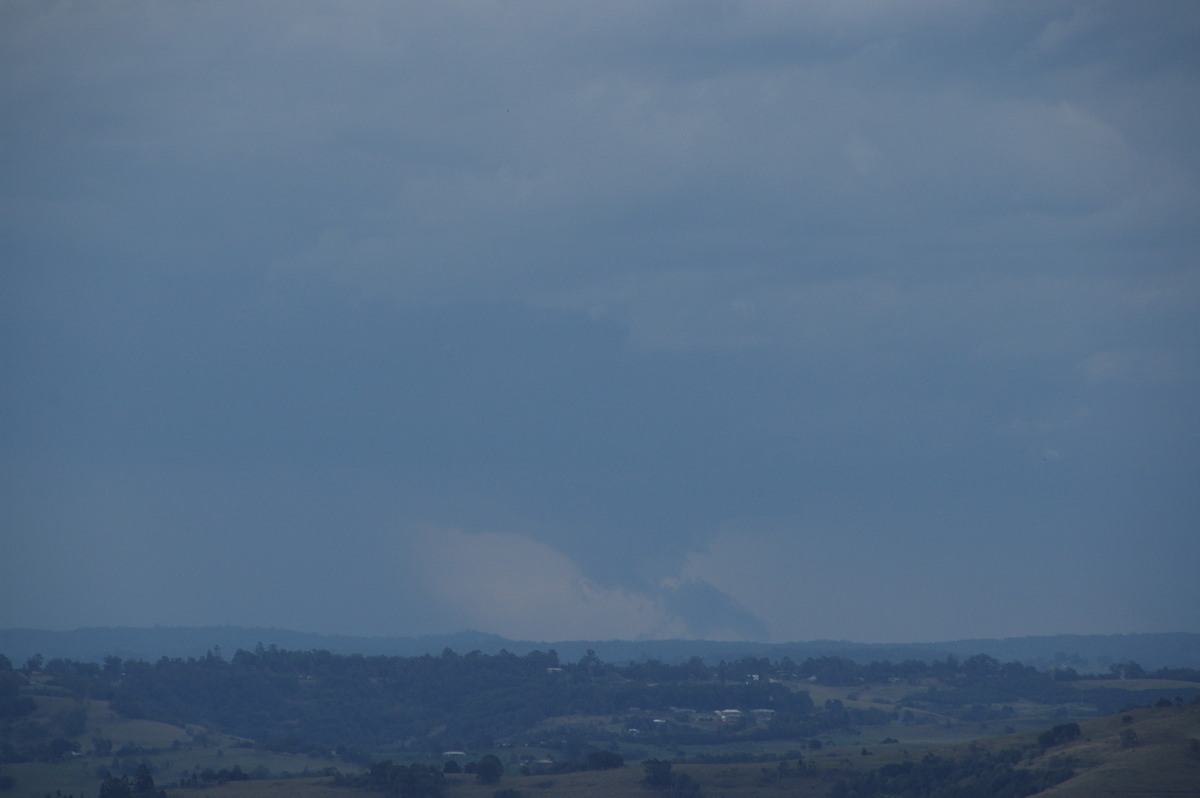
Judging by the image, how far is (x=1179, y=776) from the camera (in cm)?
6216

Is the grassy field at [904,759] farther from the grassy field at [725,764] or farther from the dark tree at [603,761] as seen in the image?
the dark tree at [603,761]

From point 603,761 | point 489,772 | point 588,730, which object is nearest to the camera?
point 489,772

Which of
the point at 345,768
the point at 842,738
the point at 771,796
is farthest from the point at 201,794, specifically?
the point at 842,738

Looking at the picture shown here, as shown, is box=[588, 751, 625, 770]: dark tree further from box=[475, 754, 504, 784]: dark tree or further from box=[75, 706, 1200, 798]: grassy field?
box=[475, 754, 504, 784]: dark tree

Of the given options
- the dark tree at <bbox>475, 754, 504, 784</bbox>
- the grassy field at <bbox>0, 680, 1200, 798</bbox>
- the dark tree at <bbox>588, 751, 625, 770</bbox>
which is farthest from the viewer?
the dark tree at <bbox>588, 751, 625, 770</bbox>

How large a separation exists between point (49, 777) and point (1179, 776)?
3493 inches

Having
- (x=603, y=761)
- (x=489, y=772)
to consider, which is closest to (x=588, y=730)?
(x=603, y=761)

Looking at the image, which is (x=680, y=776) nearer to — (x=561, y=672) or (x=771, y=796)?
(x=771, y=796)

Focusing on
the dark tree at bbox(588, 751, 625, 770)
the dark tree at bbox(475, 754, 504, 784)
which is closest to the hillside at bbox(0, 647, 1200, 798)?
the dark tree at bbox(475, 754, 504, 784)

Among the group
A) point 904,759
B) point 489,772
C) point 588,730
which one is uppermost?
point 904,759

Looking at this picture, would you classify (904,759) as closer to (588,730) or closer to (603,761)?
(603,761)

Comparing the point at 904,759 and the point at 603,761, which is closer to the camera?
the point at 904,759

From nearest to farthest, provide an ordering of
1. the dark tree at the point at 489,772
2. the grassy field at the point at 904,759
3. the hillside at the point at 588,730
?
the grassy field at the point at 904,759, the hillside at the point at 588,730, the dark tree at the point at 489,772

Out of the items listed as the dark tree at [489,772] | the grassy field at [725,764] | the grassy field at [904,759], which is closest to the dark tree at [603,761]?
the grassy field at [725,764]
